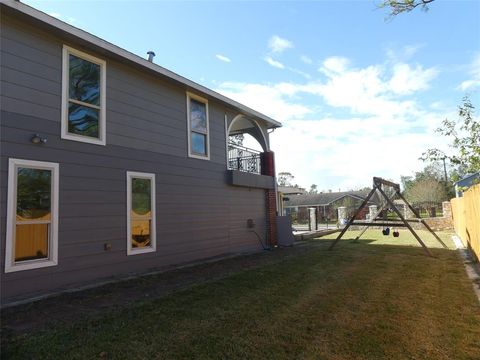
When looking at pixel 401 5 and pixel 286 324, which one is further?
pixel 401 5

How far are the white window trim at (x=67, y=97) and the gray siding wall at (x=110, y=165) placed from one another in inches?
4.0

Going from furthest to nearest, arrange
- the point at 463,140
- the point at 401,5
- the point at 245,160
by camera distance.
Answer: the point at 245,160 < the point at 463,140 < the point at 401,5

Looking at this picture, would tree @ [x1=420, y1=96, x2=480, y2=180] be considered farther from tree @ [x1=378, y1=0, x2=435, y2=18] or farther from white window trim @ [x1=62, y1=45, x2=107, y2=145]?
white window trim @ [x1=62, y1=45, x2=107, y2=145]

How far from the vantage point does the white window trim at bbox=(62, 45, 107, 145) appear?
584cm

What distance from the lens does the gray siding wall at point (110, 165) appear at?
203 inches

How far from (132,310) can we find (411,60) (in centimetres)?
1133

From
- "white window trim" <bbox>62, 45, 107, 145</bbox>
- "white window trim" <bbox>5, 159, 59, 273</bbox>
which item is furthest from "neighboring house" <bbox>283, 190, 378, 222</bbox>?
"white window trim" <bbox>5, 159, 59, 273</bbox>

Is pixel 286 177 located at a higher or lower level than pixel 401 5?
higher

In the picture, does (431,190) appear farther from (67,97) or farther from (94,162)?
(67,97)

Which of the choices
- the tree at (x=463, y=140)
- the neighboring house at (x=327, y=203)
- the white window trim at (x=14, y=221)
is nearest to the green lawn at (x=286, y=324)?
the white window trim at (x=14, y=221)

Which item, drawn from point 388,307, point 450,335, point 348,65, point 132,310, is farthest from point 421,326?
point 348,65

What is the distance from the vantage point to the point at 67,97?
5.94 meters

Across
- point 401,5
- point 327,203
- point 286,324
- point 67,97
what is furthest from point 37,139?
point 327,203

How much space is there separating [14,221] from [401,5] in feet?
23.5
